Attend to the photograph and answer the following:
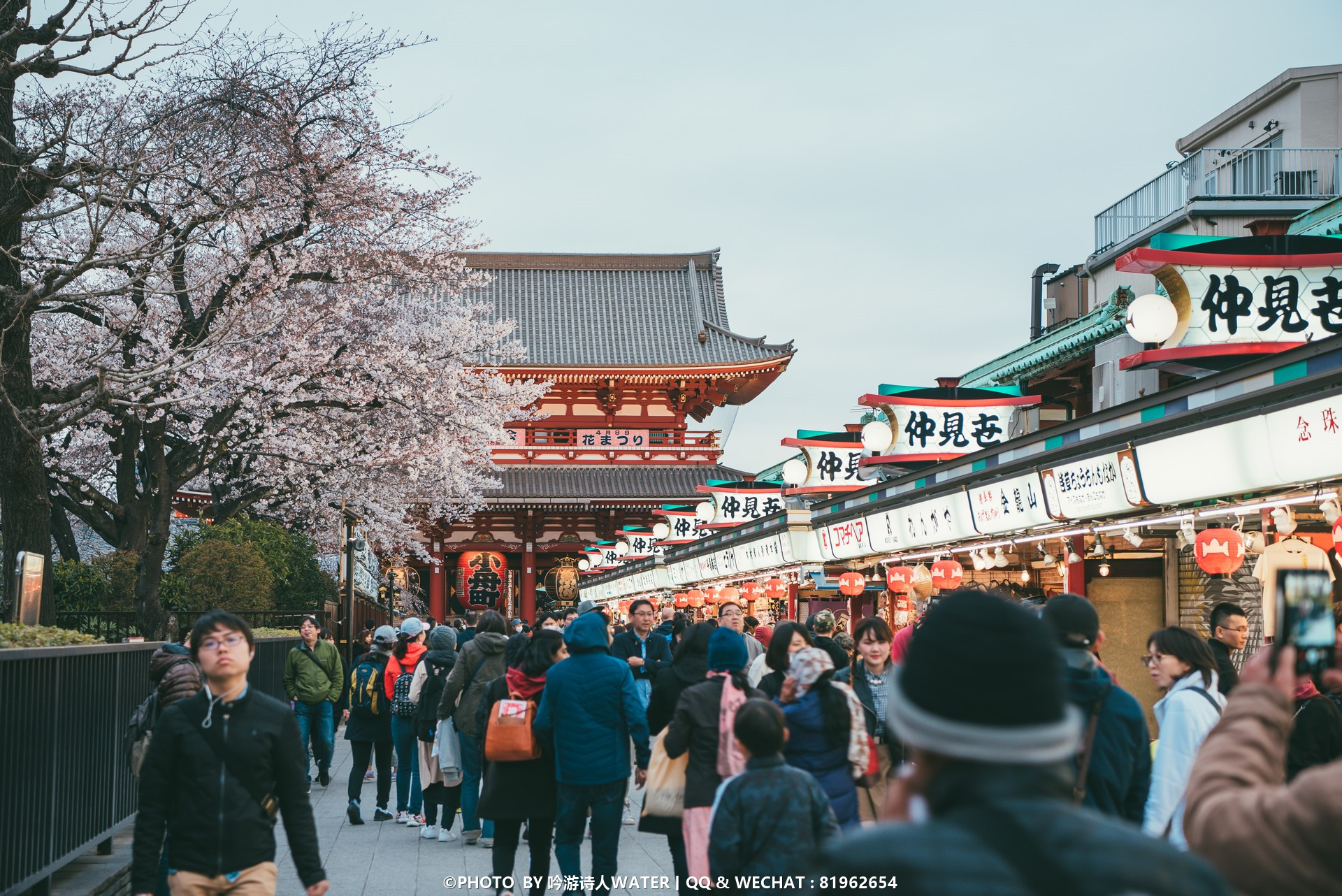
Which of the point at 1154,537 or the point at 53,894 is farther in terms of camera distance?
the point at 1154,537

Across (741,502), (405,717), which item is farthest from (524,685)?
(741,502)

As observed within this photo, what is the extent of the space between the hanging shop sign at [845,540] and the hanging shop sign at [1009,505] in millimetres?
3355

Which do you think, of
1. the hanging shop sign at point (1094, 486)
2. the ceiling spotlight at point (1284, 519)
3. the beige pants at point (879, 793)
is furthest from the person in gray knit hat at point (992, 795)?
the hanging shop sign at point (1094, 486)

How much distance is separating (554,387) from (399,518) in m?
10.6

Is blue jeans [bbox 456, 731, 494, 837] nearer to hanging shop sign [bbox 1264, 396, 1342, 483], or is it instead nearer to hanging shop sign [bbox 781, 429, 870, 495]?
hanging shop sign [bbox 1264, 396, 1342, 483]

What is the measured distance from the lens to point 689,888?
6.41 m

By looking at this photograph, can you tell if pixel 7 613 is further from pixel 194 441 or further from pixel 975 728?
pixel 975 728

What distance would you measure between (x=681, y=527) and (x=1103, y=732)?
78.6ft

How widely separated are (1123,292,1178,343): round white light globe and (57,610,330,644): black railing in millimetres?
10363

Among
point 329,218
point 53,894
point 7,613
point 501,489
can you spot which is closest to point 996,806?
point 53,894

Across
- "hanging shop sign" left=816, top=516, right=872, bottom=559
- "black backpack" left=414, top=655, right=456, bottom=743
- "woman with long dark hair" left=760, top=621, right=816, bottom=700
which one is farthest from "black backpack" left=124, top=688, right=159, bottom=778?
"hanging shop sign" left=816, top=516, right=872, bottom=559

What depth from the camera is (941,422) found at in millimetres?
14383

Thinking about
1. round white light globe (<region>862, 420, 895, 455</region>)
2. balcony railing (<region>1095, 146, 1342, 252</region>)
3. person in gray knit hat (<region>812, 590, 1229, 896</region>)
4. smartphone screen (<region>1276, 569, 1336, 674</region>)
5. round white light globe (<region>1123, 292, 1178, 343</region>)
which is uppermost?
balcony railing (<region>1095, 146, 1342, 252</region>)

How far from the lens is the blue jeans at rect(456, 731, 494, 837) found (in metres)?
9.50
